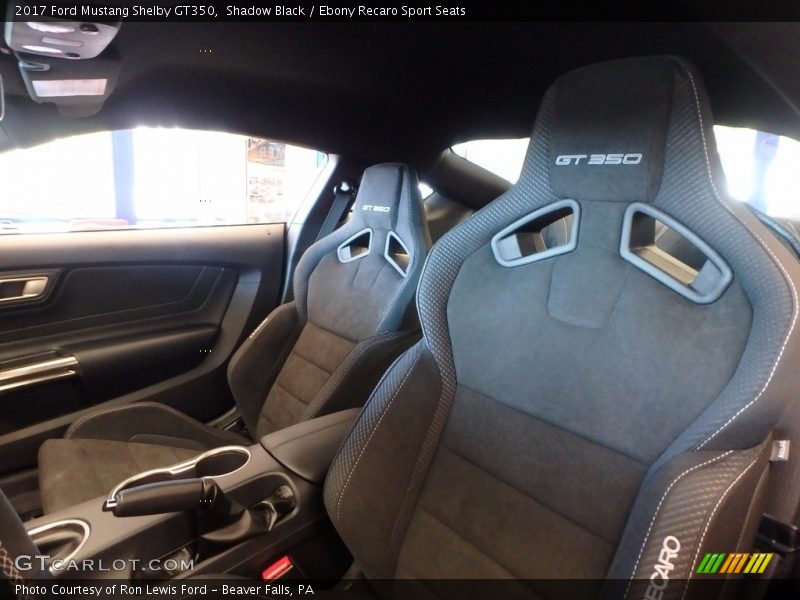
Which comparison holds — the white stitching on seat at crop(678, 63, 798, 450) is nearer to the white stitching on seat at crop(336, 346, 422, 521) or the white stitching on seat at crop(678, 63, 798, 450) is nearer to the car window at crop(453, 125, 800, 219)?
the white stitching on seat at crop(336, 346, 422, 521)

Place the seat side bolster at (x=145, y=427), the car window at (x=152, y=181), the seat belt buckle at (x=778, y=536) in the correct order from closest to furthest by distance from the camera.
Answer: the seat belt buckle at (x=778, y=536)
the seat side bolster at (x=145, y=427)
the car window at (x=152, y=181)

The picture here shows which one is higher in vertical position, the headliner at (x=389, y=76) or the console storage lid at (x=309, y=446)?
the headliner at (x=389, y=76)

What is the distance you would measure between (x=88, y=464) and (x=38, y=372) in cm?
44

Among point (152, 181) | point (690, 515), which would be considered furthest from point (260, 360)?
point (690, 515)

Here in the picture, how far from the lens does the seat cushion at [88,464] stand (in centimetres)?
143

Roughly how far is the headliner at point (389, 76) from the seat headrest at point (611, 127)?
302 millimetres

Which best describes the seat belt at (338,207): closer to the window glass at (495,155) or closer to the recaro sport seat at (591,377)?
Result: the window glass at (495,155)

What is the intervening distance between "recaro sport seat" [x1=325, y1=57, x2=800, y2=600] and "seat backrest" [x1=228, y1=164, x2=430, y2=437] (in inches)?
21.9

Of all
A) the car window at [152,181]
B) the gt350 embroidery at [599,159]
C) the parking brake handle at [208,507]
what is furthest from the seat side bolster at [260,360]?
the gt350 embroidery at [599,159]

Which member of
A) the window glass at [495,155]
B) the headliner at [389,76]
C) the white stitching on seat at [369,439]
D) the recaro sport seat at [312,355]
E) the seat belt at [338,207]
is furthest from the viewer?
the seat belt at [338,207]

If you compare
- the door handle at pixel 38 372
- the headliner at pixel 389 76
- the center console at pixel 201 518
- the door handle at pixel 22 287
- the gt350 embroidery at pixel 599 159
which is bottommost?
the center console at pixel 201 518

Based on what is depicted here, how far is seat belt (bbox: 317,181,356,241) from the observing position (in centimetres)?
230

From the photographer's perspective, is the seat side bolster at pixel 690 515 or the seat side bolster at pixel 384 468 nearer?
the seat side bolster at pixel 690 515

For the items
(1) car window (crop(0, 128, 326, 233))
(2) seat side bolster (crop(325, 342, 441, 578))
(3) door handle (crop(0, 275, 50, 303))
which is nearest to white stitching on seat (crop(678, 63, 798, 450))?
(2) seat side bolster (crop(325, 342, 441, 578))
